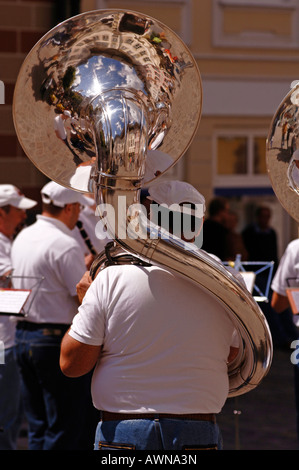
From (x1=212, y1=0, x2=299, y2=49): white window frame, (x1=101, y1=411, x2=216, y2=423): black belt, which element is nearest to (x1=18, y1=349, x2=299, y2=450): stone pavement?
(x1=101, y1=411, x2=216, y2=423): black belt

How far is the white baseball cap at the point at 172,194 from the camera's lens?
2816 mm

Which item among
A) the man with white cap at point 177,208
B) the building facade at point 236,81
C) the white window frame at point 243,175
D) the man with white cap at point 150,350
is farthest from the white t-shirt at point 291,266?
the white window frame at point 243,175

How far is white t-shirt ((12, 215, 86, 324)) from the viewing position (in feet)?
14.4

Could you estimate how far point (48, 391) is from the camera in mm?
4422

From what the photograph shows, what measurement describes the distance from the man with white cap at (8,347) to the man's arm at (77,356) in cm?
187

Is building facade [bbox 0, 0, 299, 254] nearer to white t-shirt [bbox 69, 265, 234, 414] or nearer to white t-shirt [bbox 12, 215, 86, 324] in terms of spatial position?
white t-shirt [bbox 12, 215, 86, 324]

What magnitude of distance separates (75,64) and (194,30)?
20.9 ft

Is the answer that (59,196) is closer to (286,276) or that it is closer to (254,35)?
(286,276)

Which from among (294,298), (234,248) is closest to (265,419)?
(234,248)

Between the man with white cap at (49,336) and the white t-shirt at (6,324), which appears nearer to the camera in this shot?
the man with white cap at (49,336)

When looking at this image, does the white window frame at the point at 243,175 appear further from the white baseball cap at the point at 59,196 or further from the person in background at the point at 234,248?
the white baseball cap at the point at 59,196

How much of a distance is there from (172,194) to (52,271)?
172 centimetres

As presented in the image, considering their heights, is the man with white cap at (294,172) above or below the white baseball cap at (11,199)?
above

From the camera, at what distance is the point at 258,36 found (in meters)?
9.47
